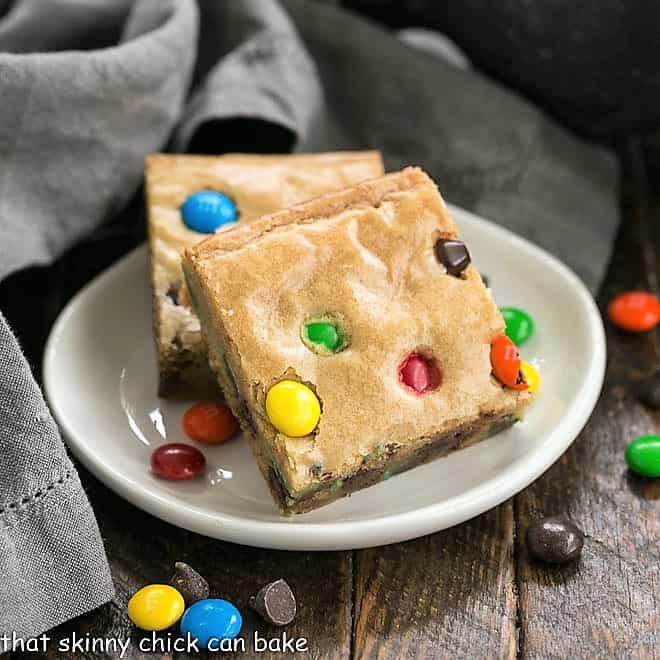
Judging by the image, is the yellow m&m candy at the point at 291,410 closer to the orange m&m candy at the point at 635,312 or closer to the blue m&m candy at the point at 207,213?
the blue m&m candy at the point at 207,213

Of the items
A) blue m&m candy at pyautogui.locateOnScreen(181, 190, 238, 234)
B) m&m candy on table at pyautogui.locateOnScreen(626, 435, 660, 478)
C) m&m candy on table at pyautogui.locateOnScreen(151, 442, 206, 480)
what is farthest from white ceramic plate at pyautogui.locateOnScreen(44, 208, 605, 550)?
blue m&m candy at pyautogui.locateOnScreen(181, 190, 238, 234)

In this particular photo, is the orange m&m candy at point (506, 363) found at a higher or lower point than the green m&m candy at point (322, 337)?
lower

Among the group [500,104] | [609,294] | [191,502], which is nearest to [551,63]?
[500,104]

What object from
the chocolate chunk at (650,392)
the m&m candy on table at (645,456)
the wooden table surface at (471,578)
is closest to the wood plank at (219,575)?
the wooden table surface at (471,578)

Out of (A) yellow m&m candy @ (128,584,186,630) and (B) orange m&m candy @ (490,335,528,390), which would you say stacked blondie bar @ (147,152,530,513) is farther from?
(A) yellow m&m candy @ (128,584,186,630)

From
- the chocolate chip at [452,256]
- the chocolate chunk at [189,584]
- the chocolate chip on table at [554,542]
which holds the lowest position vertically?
the chocolate chunk at [189,584]

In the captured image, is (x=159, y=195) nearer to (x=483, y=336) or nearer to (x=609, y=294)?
(x=483, y=336)
